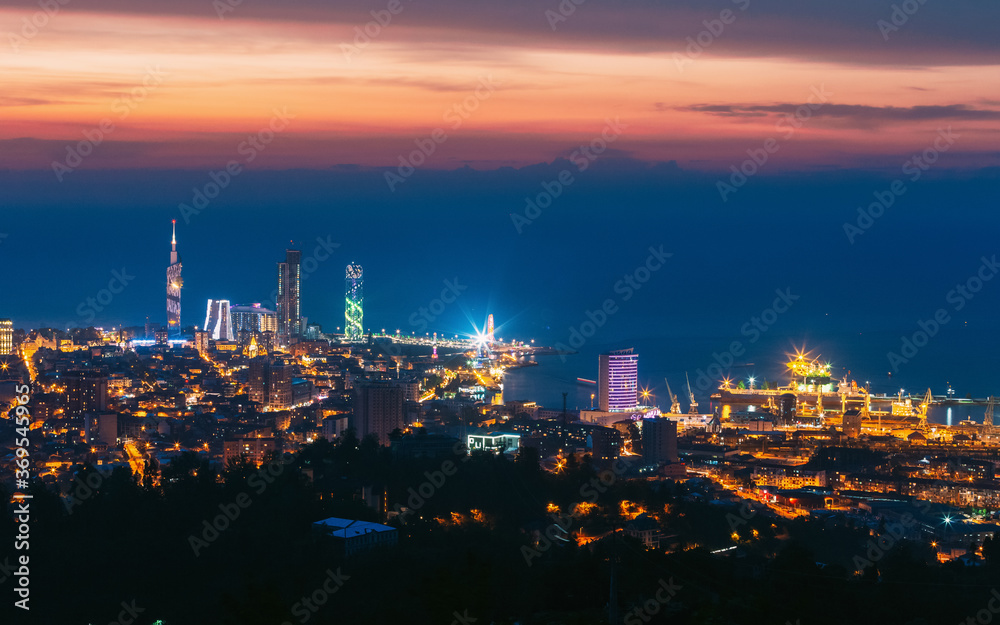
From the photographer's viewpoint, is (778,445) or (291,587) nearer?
(291,587)

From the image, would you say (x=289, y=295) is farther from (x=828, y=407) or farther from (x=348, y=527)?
(x=348, y=527)

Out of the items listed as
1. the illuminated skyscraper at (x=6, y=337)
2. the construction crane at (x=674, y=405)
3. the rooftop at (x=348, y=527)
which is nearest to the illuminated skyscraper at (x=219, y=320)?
the illuminated skyscraper at (x=6, y=337)

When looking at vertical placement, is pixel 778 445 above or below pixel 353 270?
below

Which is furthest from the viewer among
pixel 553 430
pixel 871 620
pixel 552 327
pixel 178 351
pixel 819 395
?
pixel 552 327

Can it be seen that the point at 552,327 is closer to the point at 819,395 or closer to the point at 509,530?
the point at 819,395

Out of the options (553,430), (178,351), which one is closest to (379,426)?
(553,430)

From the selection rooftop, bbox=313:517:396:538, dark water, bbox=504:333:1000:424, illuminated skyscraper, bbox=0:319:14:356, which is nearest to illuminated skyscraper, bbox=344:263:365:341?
dark water, bbox=504:333:1000:424
